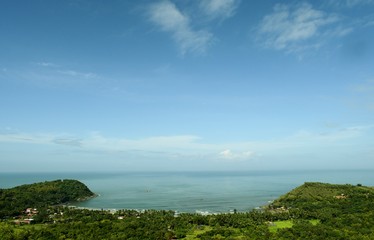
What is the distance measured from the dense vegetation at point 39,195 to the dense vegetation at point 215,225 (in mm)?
11519

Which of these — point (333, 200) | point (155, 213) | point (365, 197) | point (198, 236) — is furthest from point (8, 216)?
point (365, 197)

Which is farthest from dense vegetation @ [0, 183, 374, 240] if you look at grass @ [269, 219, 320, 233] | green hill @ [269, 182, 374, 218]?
green hill @ [269, 182, 374, 218]

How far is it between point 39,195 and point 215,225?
61.1 m

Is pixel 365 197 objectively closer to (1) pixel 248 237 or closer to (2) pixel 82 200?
(1) pixel 248 237

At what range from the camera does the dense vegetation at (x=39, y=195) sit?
74.0 meters

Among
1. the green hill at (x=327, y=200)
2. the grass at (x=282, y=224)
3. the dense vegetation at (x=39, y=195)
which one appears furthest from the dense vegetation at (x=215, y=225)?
the dense vegetation at (x=39, y=195)

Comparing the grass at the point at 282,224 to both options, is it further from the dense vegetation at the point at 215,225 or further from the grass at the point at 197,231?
the grass at the point at 197,231

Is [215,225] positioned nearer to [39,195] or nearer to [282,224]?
[282,224]

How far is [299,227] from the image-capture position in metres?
50.9

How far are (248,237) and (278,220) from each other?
60.1ft

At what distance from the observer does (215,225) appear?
183ft

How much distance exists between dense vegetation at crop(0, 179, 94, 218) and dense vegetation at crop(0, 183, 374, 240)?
11519 mm

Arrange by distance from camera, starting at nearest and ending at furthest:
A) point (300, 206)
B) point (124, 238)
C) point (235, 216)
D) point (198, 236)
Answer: point (124, 238), point (198, 236), point (235, 216), point (300, 206)

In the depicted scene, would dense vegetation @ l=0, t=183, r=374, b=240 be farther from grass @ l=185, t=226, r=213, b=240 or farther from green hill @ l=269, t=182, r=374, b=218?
green hill @ l=269, t=182, r=374, b=218
